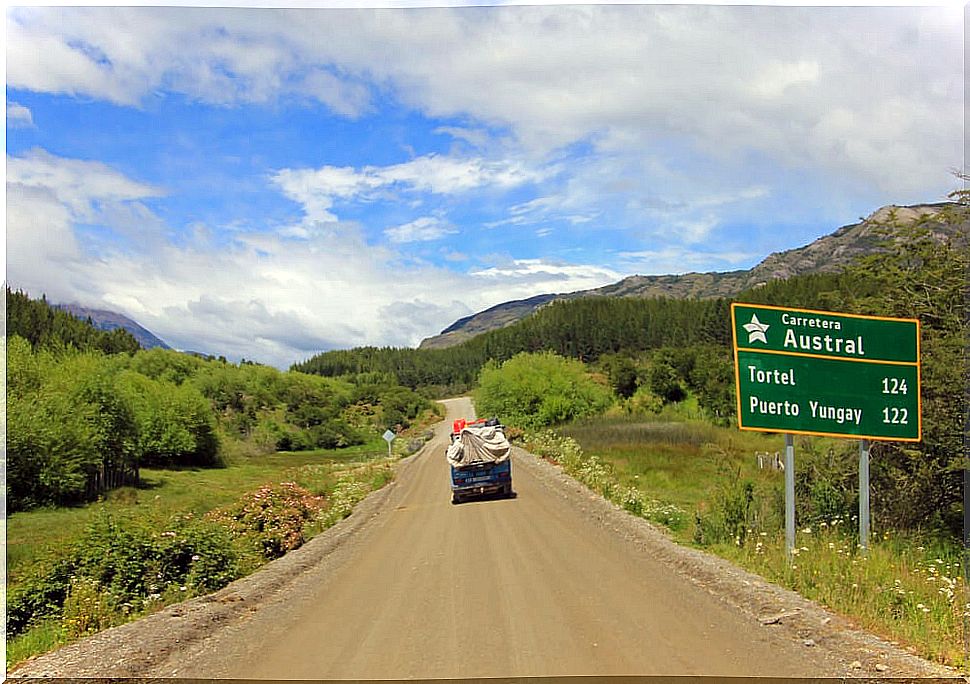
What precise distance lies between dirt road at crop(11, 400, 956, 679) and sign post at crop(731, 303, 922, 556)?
2.27 metres

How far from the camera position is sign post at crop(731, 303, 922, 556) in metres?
10.2

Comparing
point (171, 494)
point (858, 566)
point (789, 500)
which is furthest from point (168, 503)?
point (858, 566)

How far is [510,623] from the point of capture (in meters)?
7.77

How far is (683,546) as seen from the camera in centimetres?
1268

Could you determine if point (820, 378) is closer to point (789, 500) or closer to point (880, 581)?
point (789, 500)

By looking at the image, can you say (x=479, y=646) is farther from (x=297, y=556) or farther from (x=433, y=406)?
(x=433, y=406)

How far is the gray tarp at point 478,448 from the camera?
78.1ft

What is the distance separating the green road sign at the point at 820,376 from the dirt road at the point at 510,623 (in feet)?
7.67

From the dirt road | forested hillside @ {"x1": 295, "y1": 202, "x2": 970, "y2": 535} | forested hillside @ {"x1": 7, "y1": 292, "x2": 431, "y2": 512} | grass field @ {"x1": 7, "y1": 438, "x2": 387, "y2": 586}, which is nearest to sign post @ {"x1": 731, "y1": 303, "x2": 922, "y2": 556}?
forested hillside @ {"x1": 295, "y1": 202, "x2": 970, "y2": 535}

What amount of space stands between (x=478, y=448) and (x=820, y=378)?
14724mm

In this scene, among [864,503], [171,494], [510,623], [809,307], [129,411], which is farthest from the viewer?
[129,411]

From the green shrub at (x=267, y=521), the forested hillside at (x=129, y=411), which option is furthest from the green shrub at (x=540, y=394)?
the green shrub at (x=267, y=521)

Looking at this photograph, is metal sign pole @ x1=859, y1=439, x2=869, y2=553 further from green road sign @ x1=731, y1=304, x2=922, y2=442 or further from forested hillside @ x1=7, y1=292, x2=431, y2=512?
forested hillside @ x1=7, y1=292, x2=431, y2=512

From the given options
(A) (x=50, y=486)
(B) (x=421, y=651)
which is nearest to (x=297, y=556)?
(B) (x=421, y=651)
